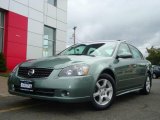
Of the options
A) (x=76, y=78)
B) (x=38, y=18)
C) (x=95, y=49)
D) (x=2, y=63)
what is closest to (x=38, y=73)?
(x=76, y=78)

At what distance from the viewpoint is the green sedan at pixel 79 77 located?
207 inches

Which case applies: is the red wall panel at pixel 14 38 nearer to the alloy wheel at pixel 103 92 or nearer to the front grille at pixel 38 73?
the front grille at pixel 38 73

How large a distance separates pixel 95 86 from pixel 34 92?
3.68 ft

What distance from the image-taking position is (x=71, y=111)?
567 cm

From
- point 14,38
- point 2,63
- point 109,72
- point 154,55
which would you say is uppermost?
point 154,55

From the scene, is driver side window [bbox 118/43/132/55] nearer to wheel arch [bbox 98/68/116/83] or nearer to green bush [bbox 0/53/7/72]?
wheel arch [bbox 98/68/116/83]

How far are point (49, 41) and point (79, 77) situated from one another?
1830 cm

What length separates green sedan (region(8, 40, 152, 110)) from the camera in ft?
17.2

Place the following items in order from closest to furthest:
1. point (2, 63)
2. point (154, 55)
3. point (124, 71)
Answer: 1. point (124, 71)
2. point (2, 63)
3. point (154, 55)

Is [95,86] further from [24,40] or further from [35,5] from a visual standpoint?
[35,5]

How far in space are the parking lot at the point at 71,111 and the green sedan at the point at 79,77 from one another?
10.7 inches

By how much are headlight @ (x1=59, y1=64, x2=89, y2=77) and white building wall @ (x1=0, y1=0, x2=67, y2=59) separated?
13150 mm

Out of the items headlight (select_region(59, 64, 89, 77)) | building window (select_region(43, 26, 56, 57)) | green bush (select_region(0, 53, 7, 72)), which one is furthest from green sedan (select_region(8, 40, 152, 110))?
building window (select_region(43, 26, 56, 57))

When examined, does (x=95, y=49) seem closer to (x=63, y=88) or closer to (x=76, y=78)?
(x=76, y=78)
